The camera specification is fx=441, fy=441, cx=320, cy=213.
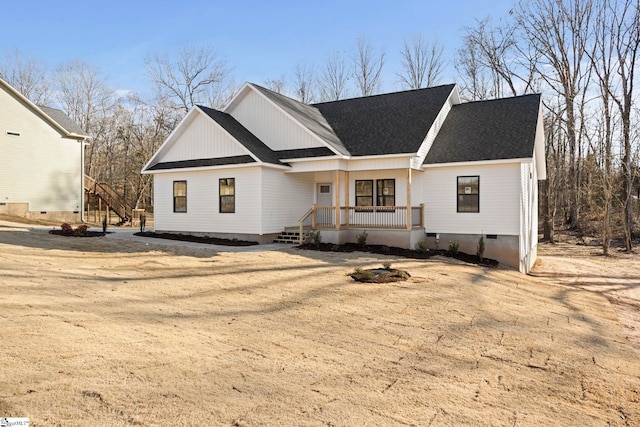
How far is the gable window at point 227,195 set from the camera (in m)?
18.1

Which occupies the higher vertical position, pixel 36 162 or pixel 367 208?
pixel 36 162

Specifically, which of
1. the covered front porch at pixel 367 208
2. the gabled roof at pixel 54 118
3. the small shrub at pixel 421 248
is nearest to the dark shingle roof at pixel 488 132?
the covered front porch at pixel 367 208

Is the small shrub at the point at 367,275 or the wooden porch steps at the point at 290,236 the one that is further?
the wooden porch steps at the point at 290,236

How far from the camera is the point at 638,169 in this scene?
2959cm

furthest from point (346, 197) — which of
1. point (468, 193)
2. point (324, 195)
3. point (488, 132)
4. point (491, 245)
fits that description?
point (488, 132)

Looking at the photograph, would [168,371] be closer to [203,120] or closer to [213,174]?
[213,174]

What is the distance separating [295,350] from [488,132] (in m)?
15.3

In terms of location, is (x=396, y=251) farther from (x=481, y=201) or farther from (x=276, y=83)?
(x=276, y=83)

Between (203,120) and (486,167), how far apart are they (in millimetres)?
11850

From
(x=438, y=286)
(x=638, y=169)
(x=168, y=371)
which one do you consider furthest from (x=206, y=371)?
(x=638, y=169)

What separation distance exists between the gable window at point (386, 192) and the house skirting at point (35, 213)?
19588mm

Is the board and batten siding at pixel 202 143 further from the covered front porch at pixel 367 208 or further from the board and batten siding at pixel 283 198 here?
the covered front porch at pixel 367 208

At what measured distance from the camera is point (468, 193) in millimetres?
17125

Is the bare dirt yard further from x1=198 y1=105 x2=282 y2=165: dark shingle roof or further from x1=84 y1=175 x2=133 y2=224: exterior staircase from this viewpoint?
Answer: x1=84 y1=175 x2=133 y2=224: exterior staircase
